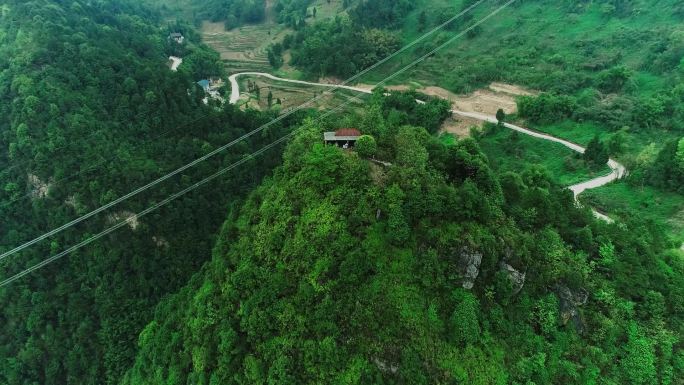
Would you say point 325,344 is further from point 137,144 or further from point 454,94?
point 454,94

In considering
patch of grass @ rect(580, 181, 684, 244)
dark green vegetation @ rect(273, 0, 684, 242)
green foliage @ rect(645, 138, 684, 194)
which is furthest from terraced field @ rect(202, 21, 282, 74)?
green foliage @ rect(645, 138, 684, 194)

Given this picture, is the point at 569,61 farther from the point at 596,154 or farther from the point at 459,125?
the point at 596,154

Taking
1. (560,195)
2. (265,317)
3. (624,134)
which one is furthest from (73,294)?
(624,134)

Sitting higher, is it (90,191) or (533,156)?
(533,156)

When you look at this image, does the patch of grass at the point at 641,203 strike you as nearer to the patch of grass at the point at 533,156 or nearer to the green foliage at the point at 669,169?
the green foliage at the point at 669,169

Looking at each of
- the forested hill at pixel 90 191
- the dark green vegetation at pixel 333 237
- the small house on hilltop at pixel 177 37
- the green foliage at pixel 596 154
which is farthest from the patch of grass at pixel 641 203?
the small house on hilltop at pixel 177 37

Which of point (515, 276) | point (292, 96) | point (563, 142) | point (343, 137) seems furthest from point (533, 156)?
point (292, 96)

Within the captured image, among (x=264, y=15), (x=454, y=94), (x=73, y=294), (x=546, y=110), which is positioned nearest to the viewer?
(x=73, y=294)
